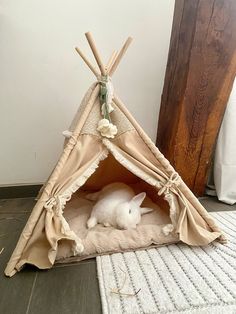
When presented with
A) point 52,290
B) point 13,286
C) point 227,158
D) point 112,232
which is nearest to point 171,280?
point 112,232

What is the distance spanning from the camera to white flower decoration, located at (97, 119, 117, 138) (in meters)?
0.92

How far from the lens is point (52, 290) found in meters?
0.78

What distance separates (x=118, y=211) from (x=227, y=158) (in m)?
0.76

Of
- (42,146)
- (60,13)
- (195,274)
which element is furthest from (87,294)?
(60,13)

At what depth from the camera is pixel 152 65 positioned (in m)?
1.43

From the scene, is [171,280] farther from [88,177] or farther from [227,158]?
[227,158]

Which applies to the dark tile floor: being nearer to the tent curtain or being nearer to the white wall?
the white wall

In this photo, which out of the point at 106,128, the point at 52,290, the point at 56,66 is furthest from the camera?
the point at 56,66

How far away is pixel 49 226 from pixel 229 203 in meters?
1.06

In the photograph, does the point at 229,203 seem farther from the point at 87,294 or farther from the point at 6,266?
the point at 6,266

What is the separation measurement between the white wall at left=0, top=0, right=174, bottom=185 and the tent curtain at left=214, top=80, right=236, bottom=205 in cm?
42

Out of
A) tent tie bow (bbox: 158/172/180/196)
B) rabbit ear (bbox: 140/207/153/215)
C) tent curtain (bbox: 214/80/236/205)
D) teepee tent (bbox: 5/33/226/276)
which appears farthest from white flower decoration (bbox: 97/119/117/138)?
tent curtain (bbox: 214/80/236/205)

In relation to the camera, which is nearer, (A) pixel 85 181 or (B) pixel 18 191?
(A) pixel 85 181

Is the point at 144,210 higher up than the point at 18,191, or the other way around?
the point at 144,210
